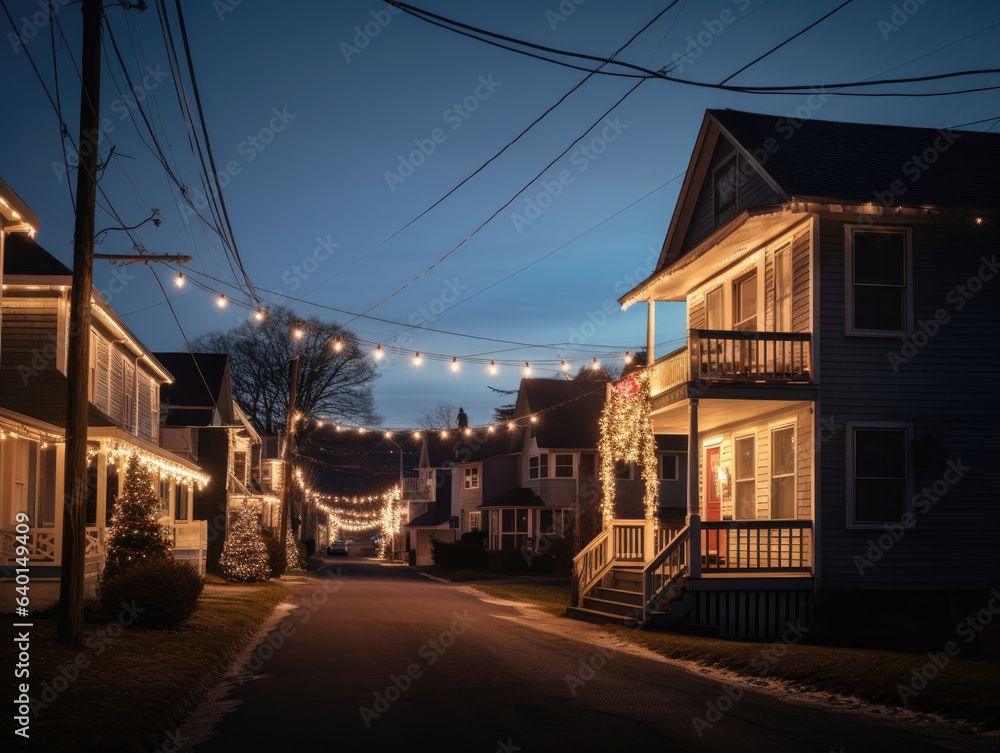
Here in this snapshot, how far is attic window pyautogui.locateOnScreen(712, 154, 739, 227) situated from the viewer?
2014 centimetres

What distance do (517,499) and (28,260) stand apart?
29.3 metres

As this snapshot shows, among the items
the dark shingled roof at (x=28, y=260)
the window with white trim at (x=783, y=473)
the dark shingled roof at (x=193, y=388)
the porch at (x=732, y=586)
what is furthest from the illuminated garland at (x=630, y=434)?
the dark shingled roof at (x=193, y=388)

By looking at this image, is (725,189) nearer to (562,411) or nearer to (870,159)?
(870,159)

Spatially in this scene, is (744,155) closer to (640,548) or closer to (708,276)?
(708,276)

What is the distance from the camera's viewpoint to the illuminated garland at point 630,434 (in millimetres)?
19656

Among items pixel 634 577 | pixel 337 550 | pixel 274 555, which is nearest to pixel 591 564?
pixel 634 577

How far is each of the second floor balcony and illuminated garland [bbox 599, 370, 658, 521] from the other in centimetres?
283

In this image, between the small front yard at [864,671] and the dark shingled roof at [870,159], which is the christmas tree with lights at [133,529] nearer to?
the small front yard at [864,671]

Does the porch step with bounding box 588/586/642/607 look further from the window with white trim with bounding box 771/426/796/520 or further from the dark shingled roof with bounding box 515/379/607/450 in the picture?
the dark shingled roof with bounding box 515/379/607/450

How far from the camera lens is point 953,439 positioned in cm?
1672

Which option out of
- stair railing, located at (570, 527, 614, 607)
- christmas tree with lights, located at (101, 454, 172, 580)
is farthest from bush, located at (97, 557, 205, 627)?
stair railing, located at (570, 527, 614, 607)

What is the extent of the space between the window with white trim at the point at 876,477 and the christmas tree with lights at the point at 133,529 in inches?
524

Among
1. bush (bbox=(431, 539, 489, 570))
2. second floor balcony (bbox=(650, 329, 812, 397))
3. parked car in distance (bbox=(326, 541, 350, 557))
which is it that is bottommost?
parked car in distance (bbox=(326, 541, 350, 557))

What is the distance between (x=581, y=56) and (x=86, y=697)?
34.0ft
